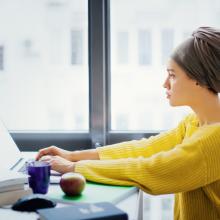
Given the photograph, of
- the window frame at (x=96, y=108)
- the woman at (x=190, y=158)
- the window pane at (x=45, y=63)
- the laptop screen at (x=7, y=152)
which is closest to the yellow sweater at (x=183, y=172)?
the woman at (x=190, y=158)

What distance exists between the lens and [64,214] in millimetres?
1125

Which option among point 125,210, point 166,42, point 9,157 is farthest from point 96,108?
point 125,210

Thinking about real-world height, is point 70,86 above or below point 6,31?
below

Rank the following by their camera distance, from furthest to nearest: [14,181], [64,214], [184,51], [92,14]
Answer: [92,14] → [184,51] → [14,181] → [64,214]

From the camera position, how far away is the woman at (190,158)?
1462 millimetres

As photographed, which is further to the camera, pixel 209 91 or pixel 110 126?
pixel 110 126

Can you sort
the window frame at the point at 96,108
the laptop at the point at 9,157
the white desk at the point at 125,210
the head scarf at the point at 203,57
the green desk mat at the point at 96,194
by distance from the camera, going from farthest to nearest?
the window frame at the point at 96,108
the laptop at the point at 9,157
the head scarf at the point at 203,57
the green desk mat at the point at 96,194
the white desk at the point at 125,210

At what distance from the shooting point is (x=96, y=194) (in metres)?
1.44

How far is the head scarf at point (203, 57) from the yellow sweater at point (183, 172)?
15cm

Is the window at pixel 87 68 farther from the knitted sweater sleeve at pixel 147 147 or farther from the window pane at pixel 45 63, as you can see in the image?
the knitted sweater sleeve at pixel 147 147

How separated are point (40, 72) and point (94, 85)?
0.29 m

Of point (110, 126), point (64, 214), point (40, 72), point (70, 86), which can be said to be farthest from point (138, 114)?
point (64, 214)

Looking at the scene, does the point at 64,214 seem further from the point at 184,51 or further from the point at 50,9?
the point at 50,9

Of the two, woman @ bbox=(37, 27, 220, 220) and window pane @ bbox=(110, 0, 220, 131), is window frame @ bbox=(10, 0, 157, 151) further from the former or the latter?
woman @ bbox=(37, 27, 220, 220)
